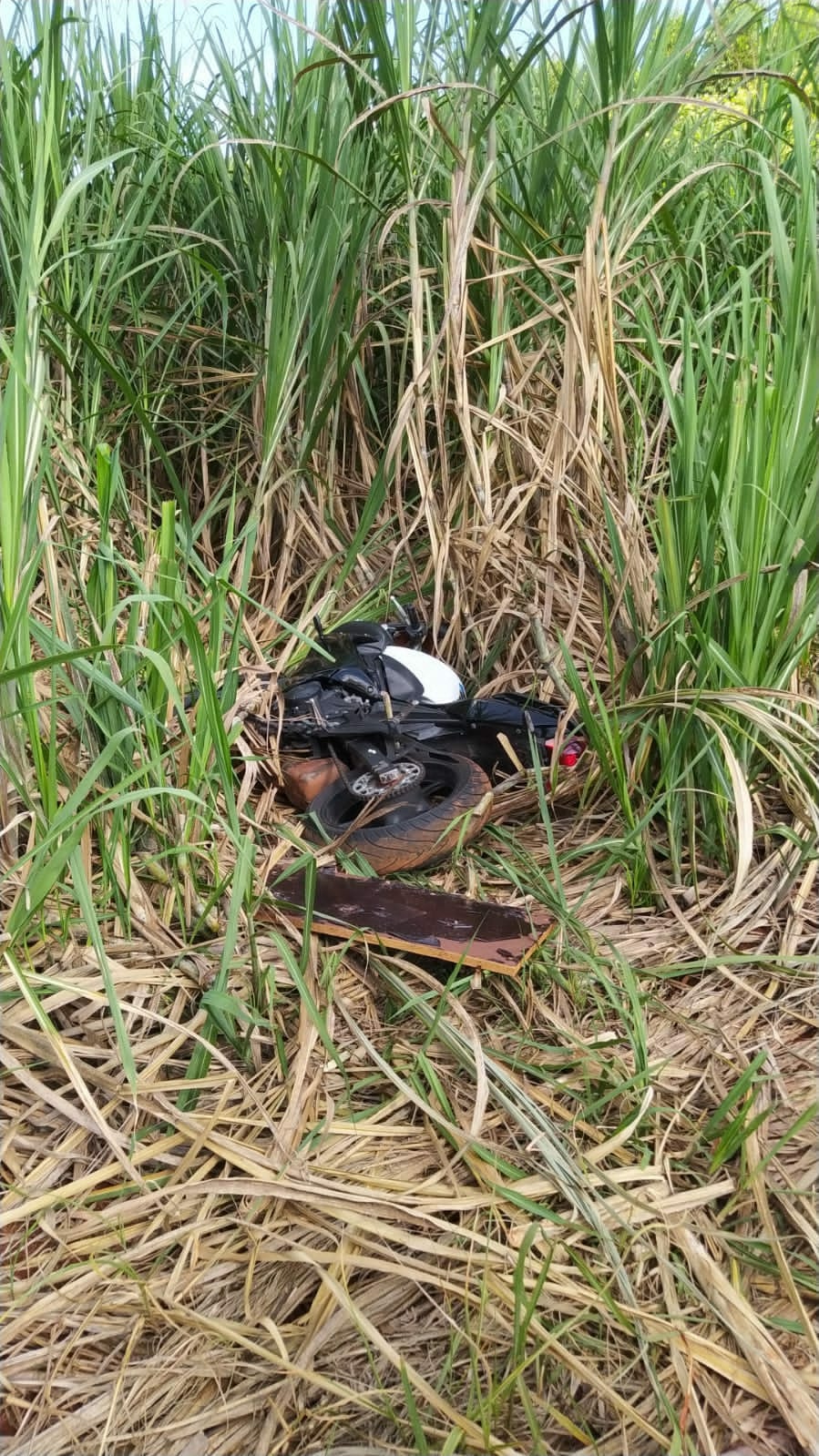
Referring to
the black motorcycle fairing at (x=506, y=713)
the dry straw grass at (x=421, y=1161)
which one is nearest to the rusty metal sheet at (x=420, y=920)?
the dry straw grass at (x=421, y=1161)

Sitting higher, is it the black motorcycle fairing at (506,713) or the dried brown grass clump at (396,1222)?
the black motorcycle fairing at (506,713)

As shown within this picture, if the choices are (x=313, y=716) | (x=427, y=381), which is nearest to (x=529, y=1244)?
(x=313, y=716)

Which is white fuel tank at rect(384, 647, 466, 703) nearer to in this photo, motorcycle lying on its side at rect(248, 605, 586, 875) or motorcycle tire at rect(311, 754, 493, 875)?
motorcycle lying on its side at rect(248, 605, 586, 875)

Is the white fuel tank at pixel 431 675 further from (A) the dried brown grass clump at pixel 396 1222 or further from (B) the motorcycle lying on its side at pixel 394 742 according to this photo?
(A) the dried brown grass clump at pixel 396 1222

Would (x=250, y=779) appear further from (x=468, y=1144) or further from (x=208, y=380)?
(x=208, y=380)

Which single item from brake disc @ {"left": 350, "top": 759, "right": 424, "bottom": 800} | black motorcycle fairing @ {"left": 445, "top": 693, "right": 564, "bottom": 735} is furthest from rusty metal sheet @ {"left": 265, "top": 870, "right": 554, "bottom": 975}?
black motorcycle fairing @ {"left": 445, "top": 693, "right": 564, "bottom": 735}

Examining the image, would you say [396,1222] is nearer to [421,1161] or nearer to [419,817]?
[421,1161]
